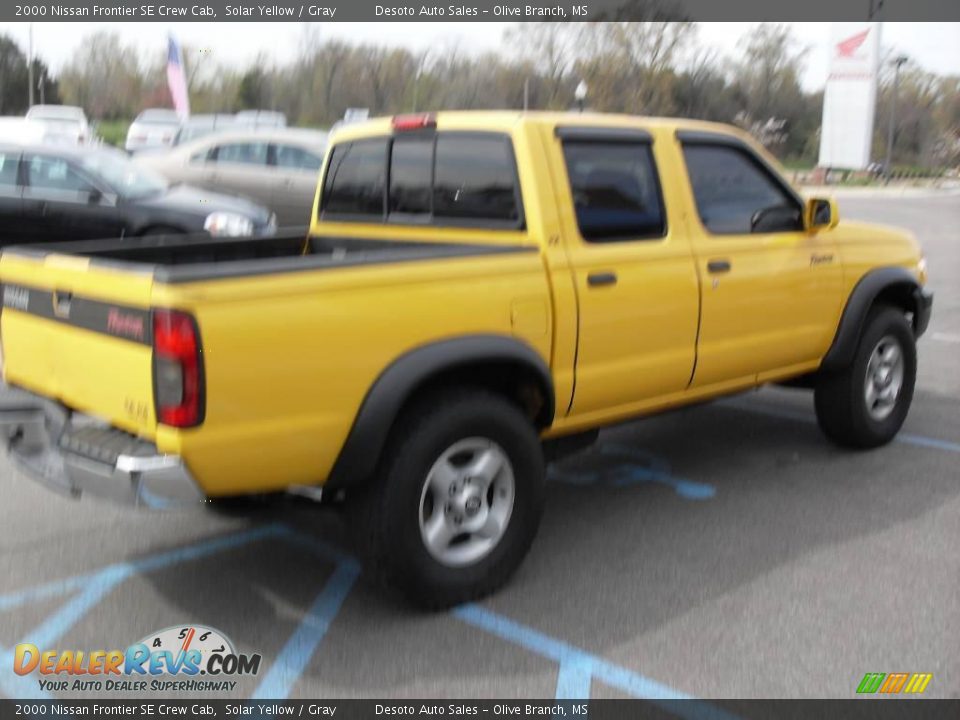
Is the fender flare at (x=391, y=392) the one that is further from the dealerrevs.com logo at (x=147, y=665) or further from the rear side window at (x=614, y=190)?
the rear side window at (x=614, y=190)

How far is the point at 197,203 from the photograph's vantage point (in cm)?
1099

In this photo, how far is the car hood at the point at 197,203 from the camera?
35.3ft

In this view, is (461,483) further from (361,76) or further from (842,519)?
(361,76)

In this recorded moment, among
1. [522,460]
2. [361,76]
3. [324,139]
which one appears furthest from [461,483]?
[361,76]

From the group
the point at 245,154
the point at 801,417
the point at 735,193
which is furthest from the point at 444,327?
the point at 245,154

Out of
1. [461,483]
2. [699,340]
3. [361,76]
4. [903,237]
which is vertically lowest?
[461,483]

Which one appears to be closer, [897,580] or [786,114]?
[897,580]

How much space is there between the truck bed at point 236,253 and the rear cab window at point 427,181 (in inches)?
6.2

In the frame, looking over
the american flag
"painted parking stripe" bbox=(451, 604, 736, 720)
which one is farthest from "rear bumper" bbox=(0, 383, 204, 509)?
the american flag

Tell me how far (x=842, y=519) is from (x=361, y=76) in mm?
41649

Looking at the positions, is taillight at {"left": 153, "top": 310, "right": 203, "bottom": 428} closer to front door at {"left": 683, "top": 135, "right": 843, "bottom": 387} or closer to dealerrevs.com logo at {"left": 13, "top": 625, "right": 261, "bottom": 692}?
dealerrevs.com logo at {"left": 13, "top": 625, "right": 261, "bottom": 692}

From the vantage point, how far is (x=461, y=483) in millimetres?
3664

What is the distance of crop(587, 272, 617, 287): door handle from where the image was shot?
399 centimetres

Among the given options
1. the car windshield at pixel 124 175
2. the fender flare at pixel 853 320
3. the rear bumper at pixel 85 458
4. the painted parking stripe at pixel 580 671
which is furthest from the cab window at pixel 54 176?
the painted parking stripe at pixel 580 671
